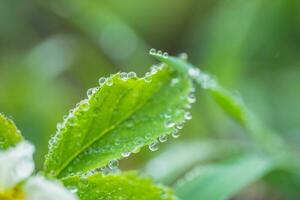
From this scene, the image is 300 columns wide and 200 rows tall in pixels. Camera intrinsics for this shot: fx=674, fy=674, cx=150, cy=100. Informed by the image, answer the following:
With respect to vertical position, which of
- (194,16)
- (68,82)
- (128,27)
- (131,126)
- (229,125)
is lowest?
(131,126)

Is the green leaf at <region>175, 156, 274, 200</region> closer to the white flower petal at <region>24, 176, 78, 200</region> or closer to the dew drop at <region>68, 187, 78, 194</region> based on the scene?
the dew drop at <region>68, 187, 78, 194</region>

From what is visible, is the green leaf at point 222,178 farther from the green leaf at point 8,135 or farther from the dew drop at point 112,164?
the green leaf at point 8,135

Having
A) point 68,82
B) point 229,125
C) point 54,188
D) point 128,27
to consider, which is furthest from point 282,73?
point 54,188

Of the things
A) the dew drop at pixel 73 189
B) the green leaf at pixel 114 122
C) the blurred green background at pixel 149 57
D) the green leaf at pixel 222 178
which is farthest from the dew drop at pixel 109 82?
the blurred green background at pixel 149 57

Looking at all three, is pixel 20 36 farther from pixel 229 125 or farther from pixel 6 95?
pixel 229 125

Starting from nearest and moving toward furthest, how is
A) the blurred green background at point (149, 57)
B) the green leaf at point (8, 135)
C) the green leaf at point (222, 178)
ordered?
the green leaf at point (8, 135)
the green leaf at point (222, 178)
the blurred green background at point (149, 57)

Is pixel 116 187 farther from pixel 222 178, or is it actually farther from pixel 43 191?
pixel 222 178

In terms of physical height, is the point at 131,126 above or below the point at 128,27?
below
